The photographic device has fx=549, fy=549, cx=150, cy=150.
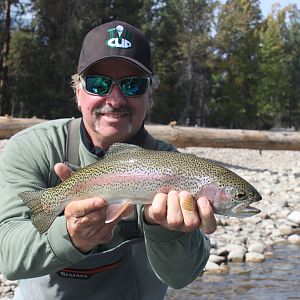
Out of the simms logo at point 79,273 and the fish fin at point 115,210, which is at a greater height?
the fish fin at point 115,210

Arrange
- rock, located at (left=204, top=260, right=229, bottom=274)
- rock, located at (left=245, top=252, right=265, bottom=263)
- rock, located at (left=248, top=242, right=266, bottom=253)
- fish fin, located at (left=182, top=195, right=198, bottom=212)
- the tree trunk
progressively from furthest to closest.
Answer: the tree trunk → rock, located at (left=248, top=242, right=266, bottom=253) → rock, located at (left=245, top=252, right=265, bottom=263) → rock, located at (left=204, top=260, right=229, bottom=274) → fish fin, located at (left=182, top=195, right=198, bottom=212)

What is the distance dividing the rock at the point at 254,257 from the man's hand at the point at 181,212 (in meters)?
5.84

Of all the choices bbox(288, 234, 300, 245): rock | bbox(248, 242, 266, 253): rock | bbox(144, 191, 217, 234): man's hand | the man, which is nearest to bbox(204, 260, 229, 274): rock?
bbox(248, 242, 266, 253): rock

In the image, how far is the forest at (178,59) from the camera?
3541 centimetres

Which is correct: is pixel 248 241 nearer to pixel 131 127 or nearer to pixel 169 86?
pixel 131 127

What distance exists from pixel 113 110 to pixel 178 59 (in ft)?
148

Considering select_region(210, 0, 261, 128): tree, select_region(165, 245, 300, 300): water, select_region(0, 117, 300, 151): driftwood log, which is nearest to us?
select_region(165, 245, 300, 300): water

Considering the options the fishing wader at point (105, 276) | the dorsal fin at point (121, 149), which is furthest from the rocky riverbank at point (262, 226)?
the dorsal fin at point (121, 149)

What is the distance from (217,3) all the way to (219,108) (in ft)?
32.2

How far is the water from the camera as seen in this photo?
6777mm

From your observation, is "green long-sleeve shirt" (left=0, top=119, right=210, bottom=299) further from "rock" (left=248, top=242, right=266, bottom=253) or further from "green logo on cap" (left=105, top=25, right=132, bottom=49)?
"rock" (left=248, top=242, right=266, bottom=253)

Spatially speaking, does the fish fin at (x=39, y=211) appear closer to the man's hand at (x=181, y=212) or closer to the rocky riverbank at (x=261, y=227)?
the man's hand at (x=181, y=212)

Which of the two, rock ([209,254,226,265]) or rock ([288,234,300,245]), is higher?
rock ([209,254,226,265])

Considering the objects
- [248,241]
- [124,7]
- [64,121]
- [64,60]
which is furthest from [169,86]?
[64,121]
